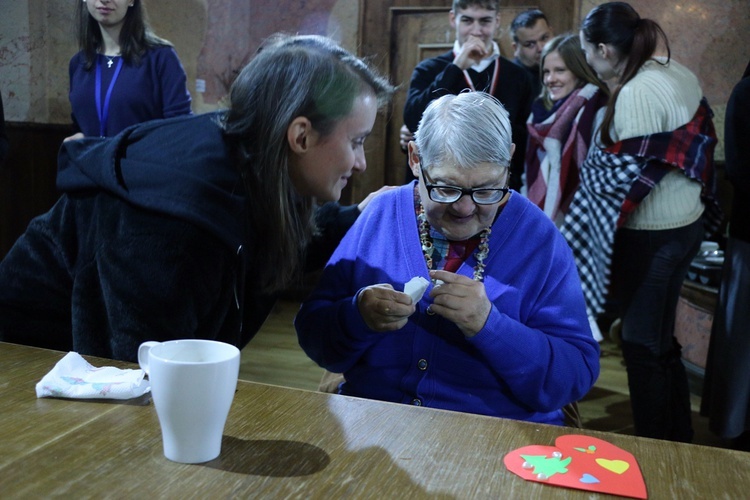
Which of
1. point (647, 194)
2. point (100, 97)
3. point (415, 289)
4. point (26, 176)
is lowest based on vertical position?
point (26, 176)

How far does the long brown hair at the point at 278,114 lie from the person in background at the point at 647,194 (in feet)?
4.45

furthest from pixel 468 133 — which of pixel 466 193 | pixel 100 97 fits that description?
pixel 100 97

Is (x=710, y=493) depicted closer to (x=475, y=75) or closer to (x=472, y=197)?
(x=472, y=197)

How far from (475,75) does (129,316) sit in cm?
206

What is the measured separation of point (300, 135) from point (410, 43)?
4.17 m

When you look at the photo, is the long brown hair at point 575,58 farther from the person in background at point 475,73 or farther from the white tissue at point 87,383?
the white tissue at point 87,383

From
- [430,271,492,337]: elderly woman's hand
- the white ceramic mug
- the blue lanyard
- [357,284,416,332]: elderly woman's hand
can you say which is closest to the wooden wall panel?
the blue lanyard

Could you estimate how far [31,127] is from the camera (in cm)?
525

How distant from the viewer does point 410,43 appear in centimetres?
533

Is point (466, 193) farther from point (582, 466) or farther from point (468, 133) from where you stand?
point (582, 466)

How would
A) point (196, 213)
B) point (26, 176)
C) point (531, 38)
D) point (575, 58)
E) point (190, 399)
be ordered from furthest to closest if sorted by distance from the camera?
1. point (26, 176)
2. point (531, 38)
3. point (575, 58)
4. point (196, 213)
5. point (190, 399)

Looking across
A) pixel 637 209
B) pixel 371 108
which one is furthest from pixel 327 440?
pixel 637 209

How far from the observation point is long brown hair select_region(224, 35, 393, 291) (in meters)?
1.36

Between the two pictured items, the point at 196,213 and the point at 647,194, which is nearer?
the point at 196,213
